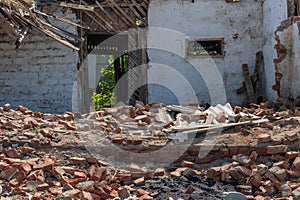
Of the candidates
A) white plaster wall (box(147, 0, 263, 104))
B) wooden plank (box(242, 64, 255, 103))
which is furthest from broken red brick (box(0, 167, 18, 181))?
wooden plank (box(242, 64, 255, 103))

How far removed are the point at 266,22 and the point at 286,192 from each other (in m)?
6.38

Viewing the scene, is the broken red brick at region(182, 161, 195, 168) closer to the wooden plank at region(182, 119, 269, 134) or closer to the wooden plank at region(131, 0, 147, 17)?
the wooden plank at region(182, 119, 269, 134)

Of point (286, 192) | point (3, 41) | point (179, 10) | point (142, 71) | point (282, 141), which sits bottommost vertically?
point (286, 192)

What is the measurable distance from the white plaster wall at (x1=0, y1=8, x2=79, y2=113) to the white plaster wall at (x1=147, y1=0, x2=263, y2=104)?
2091 millimetres

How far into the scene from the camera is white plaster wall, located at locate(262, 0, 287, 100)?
31.8ft

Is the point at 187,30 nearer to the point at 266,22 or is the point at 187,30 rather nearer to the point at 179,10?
the point at 179,10

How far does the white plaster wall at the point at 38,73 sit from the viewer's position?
10.3m

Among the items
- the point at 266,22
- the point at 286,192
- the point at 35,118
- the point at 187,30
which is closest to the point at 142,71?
the point at 187,30

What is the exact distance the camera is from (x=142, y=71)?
35.3ft

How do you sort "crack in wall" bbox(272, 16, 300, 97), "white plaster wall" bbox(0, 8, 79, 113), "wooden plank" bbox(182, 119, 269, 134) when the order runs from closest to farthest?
"wooden plank" bbox(182, 119, 269, 134)
"crack in wall" bbox(272, 16, 300, 97)
"white plaster wall" bbox(0, 8, 79, 113)

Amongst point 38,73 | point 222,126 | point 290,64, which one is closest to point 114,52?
point 38,73

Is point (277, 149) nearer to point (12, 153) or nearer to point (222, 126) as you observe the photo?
point (222, 126)

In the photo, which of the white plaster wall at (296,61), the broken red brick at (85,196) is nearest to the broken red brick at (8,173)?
the broken red brick at (85,196)

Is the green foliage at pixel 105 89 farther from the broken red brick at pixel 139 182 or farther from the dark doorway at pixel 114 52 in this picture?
the broken red brick at pixel 139 182
